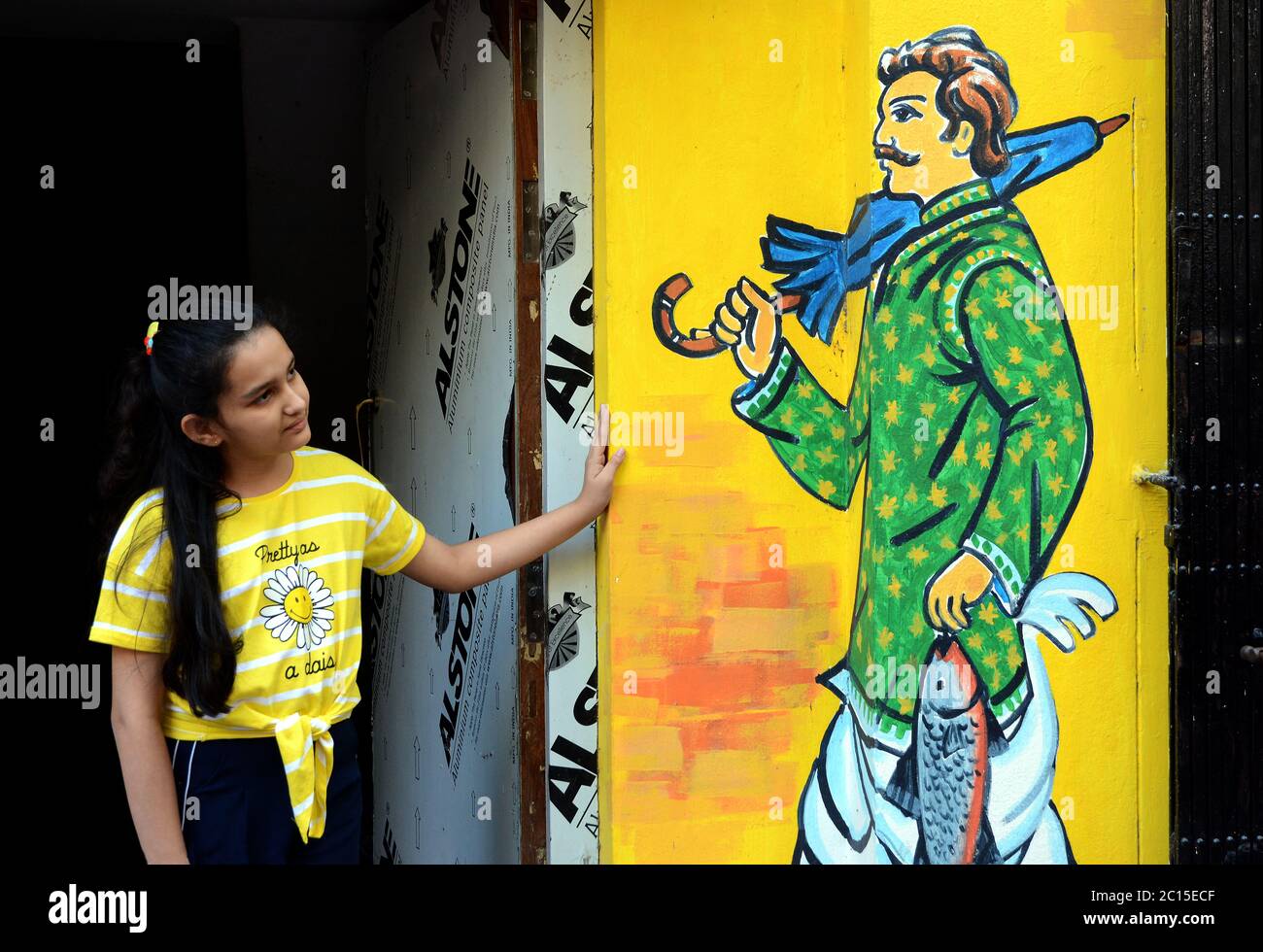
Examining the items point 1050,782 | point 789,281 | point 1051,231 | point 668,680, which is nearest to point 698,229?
point 789,281

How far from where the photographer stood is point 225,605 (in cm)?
228

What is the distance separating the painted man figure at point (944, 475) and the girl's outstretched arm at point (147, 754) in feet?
4.66

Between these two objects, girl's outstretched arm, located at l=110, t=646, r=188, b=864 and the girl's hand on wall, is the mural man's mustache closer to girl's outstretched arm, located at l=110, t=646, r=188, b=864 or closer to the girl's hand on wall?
the girl's hand on wall

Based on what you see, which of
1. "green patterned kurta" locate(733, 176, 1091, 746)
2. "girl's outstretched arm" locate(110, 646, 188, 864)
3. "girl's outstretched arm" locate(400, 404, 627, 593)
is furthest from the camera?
"green patterned kurta" locate(733, 176, 1091, 746)

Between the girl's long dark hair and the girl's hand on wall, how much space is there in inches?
31.4

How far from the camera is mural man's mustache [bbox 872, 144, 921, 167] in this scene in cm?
278

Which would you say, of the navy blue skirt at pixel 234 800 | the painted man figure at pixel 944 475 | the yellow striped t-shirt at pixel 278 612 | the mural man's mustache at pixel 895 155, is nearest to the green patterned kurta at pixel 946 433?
the painted man figure at pixel 944 475

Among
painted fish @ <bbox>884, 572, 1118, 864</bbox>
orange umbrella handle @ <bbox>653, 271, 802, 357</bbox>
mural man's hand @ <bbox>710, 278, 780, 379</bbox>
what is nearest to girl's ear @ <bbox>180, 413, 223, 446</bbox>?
orange umbrella handle @ <bbox>653, 271, 802, 357</bbox>

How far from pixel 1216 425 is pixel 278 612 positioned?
218 centimetres

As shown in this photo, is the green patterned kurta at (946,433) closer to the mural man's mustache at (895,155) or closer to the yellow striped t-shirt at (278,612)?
the mural man's mustache at (895,155)

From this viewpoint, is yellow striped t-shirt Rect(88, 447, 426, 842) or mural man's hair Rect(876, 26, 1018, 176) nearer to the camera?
yellow striped t-shirt Rect(88, 447, 426, 842)

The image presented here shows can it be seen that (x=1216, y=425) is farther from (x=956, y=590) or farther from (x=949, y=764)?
(x=949, y=764)

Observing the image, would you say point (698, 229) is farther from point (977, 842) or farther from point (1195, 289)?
point (977, 842)

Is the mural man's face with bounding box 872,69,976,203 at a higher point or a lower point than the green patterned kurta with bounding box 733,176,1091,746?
higher
